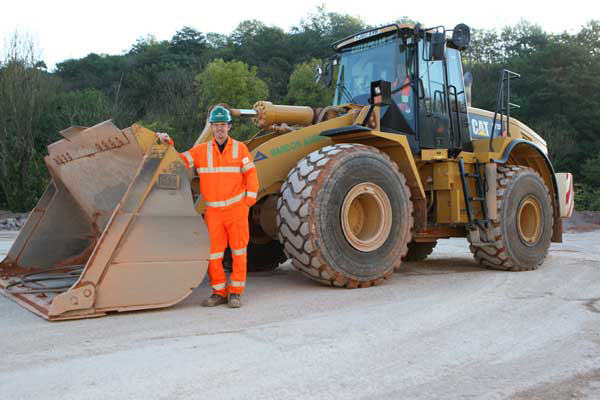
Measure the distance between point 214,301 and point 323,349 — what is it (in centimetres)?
145

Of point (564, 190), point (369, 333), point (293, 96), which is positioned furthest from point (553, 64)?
point (369, 333)

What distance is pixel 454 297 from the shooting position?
4816 mm

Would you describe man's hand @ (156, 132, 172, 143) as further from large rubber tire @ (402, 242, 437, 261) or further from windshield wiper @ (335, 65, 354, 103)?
large rubber tire @ (402, 242, 437, 261)

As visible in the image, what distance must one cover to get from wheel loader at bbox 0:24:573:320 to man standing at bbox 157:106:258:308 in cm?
21

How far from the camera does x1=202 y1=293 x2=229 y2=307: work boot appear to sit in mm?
4379

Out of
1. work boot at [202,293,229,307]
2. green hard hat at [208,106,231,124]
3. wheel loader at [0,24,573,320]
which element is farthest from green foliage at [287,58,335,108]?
work boot at [202,293,229,307]

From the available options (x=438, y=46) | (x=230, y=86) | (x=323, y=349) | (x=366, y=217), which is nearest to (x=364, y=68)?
(x=438, y=46)

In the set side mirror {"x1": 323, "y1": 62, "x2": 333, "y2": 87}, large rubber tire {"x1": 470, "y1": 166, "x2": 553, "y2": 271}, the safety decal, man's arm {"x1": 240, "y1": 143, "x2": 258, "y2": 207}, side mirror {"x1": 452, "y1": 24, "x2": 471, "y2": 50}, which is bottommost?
large rubber tire {"x1": 470, "y1": 166, "x2": 553, "y2": 271}

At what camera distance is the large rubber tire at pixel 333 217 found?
4734 millimetres

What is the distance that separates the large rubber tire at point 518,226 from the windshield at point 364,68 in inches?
74.6

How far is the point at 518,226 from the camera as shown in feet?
21.7

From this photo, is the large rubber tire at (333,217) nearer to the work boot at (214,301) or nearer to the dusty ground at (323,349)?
the dusty ground at (323,349)

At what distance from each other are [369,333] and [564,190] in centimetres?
543

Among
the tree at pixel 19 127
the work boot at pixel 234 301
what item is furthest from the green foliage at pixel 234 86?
the work boot at pixel 234 301
